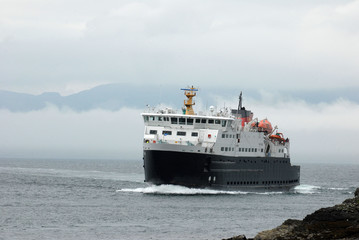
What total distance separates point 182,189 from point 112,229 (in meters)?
18.8

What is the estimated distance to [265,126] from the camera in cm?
7119

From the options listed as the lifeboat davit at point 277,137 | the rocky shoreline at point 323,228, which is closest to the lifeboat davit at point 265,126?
the lifeboat davit at point 277,137

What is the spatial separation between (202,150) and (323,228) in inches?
1071

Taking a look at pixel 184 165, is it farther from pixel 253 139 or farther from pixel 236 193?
pixel 253 139

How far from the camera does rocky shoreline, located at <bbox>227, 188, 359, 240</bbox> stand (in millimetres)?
28469

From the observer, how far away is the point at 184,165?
55.3 meters

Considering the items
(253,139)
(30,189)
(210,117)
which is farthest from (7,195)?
(253,139)

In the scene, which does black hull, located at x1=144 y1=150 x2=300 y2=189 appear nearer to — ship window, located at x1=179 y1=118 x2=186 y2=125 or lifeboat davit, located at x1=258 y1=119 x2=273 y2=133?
ship window, located at x1=179 y1=118 x2=186 y2=125

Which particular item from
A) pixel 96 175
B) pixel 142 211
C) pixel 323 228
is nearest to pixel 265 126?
pixel 142 211

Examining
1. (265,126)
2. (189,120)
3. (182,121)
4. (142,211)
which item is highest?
(265,126)

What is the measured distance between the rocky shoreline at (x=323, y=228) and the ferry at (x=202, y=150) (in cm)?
2441

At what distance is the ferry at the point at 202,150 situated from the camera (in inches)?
2178

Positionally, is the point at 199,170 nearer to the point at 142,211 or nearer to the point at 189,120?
the point at 189,120

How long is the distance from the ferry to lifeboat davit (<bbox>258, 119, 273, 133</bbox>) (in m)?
3.89
